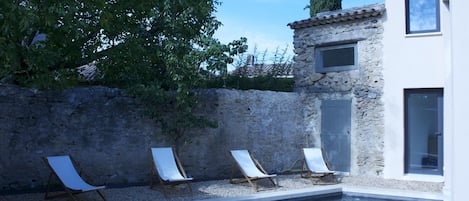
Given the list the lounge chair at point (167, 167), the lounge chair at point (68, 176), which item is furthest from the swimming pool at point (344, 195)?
the lounge chair at point (68, 176)

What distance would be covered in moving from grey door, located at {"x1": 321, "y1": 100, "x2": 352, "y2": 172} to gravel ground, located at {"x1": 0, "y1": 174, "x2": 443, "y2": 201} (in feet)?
2.79

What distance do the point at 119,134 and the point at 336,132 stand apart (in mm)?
5654

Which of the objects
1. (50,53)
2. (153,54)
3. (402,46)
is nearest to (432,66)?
(402,46)

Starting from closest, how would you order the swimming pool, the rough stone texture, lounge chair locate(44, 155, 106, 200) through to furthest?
1. lounge chair locate(44, 155, 106, 200)
2. the swimming pool
3. the rough stone texture

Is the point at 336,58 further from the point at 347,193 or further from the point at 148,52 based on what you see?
the point at 148,52

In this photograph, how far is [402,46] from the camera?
10898mm

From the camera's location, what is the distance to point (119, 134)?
30.0 ft

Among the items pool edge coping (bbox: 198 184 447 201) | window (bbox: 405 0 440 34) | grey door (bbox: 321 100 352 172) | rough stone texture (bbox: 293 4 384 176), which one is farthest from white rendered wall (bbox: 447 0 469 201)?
grey door (bbox: 321 100 352 172)

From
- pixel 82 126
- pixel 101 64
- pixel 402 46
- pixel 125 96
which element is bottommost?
pixel 82 126

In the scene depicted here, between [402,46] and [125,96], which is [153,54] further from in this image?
[402,46]

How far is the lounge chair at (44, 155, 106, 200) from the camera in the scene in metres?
7.06

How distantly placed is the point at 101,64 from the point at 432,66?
735 cm

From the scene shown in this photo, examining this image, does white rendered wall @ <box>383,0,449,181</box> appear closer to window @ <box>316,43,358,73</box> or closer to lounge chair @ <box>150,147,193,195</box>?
window @ <box>316,43,358,73</box>

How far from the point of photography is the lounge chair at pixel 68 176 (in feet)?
23.2
